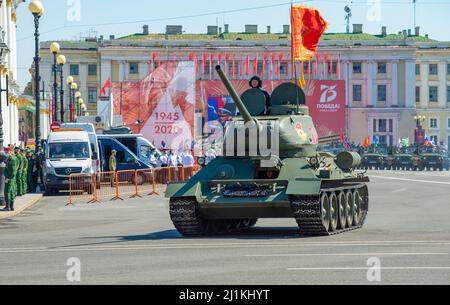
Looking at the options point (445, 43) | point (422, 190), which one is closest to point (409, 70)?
point (445, 43)

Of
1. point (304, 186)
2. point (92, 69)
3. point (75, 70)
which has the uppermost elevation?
point (92, 69)

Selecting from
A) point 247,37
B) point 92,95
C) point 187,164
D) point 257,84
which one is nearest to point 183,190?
point 257,84

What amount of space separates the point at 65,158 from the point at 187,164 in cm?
859

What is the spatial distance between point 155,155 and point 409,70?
328 feet

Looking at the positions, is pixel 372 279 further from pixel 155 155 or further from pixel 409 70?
pixel 409 70

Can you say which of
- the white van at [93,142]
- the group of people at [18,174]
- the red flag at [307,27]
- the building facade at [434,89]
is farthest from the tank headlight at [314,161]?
the building facade at [434,89]

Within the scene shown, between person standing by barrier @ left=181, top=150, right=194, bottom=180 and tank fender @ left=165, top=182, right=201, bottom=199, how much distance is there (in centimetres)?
2700

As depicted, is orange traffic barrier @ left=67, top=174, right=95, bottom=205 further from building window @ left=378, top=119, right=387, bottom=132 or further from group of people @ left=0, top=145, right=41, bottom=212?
building window @ left=378, top=119, right=387, bottom=132

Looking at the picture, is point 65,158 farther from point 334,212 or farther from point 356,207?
point 334,212

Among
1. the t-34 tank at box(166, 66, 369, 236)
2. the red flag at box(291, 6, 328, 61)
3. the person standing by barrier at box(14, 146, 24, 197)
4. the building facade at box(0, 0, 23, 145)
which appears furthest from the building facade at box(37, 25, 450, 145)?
the t-34 tank at box(166, 66, 369, 236)

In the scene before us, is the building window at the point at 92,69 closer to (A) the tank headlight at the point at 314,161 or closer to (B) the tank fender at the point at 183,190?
(A) the tank headlight at the point at 314,161

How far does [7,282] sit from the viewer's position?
14914 mm

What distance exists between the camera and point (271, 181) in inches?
886

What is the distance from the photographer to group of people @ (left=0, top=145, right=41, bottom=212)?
3234 centimetres
